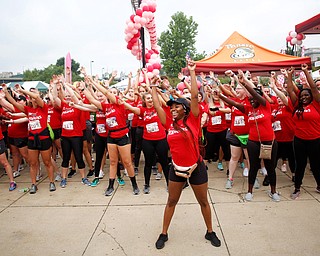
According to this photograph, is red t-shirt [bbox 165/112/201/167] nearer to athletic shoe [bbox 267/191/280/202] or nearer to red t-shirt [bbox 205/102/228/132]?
athletic shoe [bbox 267/191/280/202]

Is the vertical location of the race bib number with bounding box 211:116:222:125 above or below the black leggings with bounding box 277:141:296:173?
above

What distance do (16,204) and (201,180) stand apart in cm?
335

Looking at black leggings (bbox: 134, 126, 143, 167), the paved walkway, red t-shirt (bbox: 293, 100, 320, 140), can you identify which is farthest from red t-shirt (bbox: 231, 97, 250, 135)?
black leggings (bbox: 134, 126, 143, 167)

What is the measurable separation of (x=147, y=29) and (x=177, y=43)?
31696mm

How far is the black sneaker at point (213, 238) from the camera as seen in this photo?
3.12m

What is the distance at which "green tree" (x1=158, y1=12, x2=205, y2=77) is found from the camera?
39125 millimetres

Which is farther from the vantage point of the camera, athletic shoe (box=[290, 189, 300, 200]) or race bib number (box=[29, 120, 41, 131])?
race bib number (box=[29, 120, 41, 131])

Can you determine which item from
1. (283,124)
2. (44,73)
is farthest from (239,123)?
(44,73)

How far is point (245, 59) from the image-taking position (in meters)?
8.48

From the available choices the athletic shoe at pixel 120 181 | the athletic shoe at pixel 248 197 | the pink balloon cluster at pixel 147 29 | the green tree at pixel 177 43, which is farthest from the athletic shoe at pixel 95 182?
the green tree at pixel 177 43

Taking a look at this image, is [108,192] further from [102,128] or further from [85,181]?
[102,128]

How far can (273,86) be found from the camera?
14.6 feet

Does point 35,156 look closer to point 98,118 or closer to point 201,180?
point 98,118

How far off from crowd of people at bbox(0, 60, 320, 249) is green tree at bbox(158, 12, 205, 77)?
33.7 meters
